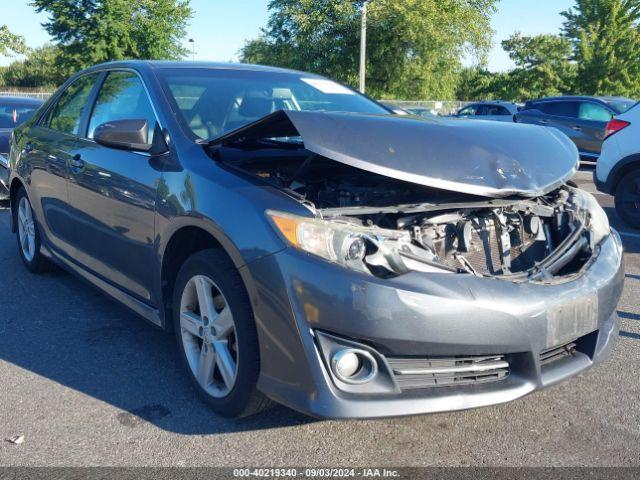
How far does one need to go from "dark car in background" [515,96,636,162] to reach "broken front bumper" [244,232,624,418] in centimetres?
1287

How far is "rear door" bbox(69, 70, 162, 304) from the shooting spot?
347cm

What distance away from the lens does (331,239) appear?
2.62m

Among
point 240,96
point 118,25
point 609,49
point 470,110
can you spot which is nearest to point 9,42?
point 118,25

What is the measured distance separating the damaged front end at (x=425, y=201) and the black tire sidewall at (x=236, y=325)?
36 centimetres

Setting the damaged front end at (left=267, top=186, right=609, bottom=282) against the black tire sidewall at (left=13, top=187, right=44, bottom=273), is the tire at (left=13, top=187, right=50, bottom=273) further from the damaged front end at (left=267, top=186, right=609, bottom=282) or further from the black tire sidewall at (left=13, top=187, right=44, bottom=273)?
the damaged front end at (left=267, top=186, right=609, bottom=282)

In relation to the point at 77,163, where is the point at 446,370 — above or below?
below

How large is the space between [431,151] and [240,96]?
1450mm

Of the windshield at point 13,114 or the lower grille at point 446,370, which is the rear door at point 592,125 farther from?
the lower grille at point 446,370

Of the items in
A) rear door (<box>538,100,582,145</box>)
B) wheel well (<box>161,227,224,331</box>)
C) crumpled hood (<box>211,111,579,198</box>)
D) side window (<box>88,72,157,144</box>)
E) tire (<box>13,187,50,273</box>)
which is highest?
side window (<box>88,72,157,144</box>)

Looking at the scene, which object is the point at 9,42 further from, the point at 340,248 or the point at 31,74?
the point at 31,74

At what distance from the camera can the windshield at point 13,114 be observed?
9055 mm

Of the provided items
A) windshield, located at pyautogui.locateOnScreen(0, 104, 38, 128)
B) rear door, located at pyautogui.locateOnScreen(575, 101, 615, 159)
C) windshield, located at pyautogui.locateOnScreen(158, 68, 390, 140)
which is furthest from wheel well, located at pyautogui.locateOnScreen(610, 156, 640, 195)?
windshield, located at pyautogui.locateOnScreen(0, 104, 38, 128)

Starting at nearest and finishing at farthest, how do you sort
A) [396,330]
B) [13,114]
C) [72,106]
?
[396,330] < [72,106] < [13,114]

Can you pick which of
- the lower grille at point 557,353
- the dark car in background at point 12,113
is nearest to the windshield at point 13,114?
the dark car in background at point 12,113
